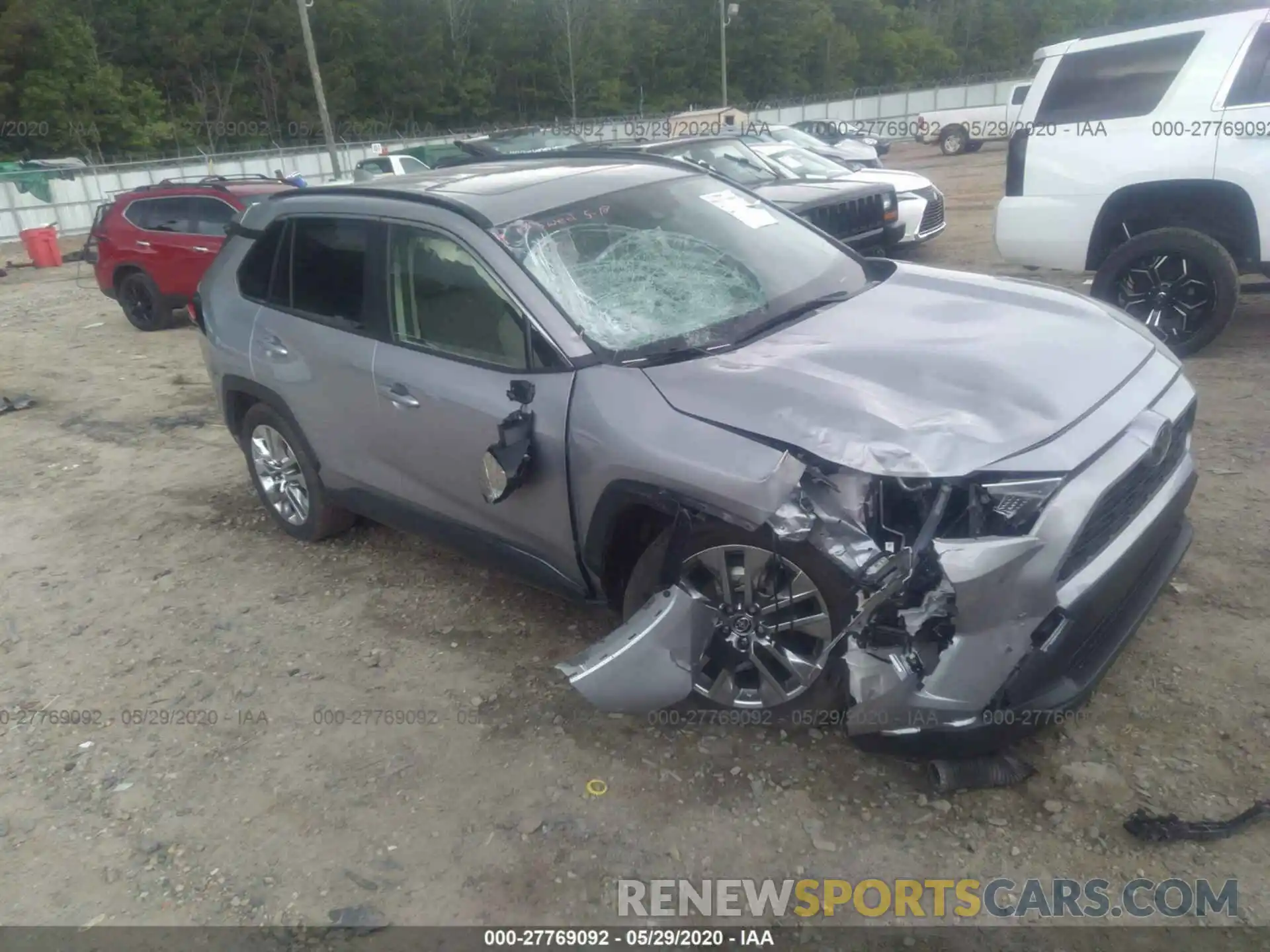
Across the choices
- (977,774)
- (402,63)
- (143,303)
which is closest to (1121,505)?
(977,774)

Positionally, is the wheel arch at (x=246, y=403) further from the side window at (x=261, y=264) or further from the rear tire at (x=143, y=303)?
the rear tire at (x=143, y=303)

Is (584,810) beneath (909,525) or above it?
beneath

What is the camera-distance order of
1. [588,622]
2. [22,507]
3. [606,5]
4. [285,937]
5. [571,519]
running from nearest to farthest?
[285,937]
[571,519]
[588,622]
[22,507]
[606,5]

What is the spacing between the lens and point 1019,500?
258cm

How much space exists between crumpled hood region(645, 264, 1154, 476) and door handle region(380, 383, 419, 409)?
112 centimetres

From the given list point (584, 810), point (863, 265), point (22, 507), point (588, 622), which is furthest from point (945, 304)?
point (22, 507)

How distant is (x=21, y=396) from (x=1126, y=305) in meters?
9.17

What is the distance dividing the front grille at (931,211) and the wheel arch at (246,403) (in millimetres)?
7846

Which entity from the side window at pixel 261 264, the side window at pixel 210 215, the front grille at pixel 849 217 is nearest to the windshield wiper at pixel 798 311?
the side window at pixel 261 264

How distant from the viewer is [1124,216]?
20.3 ft

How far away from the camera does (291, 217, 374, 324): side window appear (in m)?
4.06

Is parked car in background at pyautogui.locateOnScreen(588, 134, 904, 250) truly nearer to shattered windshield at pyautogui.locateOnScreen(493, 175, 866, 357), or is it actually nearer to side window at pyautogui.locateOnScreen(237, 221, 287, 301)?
side window at pyautogui.locateOnScreen(237, 221, 287, 301)

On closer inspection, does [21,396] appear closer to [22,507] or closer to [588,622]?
[22,507]

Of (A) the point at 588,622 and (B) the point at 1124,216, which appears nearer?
(A) the point at 588,622
